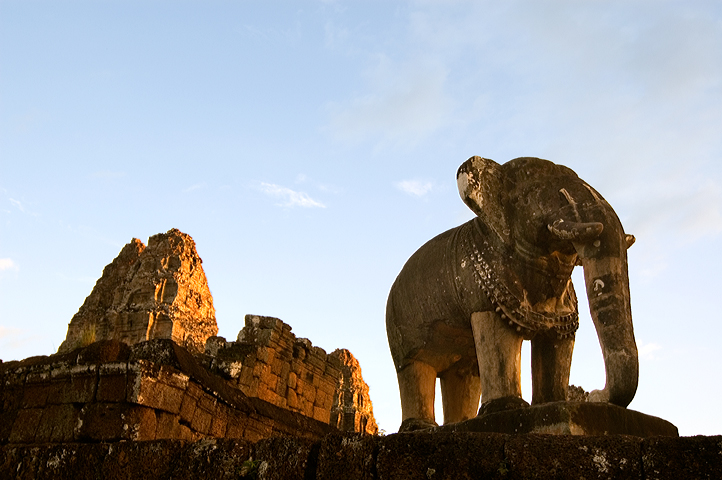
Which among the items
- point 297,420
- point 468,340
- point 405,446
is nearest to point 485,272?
point 468,340

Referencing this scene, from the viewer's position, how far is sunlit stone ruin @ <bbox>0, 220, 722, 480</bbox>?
10.7ft

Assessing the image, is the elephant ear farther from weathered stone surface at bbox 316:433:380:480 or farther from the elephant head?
weathered stone surface at bbox 316:433:380:480

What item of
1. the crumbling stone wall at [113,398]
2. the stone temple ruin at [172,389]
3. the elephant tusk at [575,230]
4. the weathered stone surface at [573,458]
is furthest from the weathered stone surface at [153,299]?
the weathered stone surface at [573,458]

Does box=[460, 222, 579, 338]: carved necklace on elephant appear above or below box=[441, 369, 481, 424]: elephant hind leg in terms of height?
above

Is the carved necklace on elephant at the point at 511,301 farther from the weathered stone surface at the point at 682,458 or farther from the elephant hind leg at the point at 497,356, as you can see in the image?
the weathered stone surface at the point at 682,458

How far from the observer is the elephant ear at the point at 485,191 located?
5.00 meters

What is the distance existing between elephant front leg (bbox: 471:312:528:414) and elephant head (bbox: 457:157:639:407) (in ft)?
0.96

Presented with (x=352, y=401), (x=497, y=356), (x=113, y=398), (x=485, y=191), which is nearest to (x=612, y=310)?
(x=497, y=356)

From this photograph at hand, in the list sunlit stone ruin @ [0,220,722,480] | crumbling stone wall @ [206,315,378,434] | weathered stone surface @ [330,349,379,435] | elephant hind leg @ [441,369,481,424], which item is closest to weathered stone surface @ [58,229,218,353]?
weathered stone surface @ [330,349,379,435]

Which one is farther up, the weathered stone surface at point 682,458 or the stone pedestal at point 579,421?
the stone pedestal at point 579,421

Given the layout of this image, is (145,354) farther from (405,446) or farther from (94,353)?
(405,446)

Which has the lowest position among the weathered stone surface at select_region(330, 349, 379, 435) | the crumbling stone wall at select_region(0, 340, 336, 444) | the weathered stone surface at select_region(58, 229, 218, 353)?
the crumbling stone wall at select_region(0, 340, 336, 444)

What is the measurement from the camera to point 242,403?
21.6 ft

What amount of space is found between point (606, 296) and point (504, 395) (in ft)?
2.97
